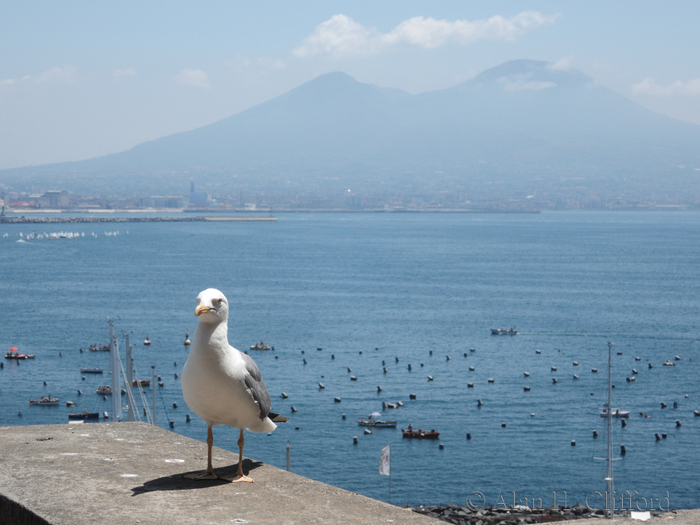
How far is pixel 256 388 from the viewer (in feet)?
16.0

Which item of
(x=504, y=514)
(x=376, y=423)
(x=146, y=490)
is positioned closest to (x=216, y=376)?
(x=146, y=490)

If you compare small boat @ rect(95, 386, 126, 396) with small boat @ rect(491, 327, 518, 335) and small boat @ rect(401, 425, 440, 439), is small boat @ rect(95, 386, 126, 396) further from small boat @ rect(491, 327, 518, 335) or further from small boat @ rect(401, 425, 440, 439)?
small boat @ rect(491, 327, 518, 335)

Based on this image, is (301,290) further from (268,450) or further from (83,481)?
(83,481)

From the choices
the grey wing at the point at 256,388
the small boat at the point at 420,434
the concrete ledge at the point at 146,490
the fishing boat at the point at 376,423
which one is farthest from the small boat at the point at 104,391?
the grey wing at the point at 256,388

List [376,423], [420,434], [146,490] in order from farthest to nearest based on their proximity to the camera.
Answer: [376,423]
[420,434]
[146,490]

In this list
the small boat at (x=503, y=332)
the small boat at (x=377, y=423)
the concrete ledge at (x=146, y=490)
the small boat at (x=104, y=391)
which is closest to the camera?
the concrete ledge at (x=146, y=490)

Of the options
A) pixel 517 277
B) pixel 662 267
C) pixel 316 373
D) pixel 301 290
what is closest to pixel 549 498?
pixel 316 373

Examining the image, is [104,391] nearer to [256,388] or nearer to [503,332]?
[503,332]

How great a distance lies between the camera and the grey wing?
4840mm

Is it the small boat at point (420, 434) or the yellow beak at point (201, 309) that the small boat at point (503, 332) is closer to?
the small boat at point (420, 434)

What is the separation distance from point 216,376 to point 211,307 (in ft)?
1.28

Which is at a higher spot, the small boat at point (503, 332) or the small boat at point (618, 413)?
the small boat at point (503, 332)

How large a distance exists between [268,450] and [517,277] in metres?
71.1

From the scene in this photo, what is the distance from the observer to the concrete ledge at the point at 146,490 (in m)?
3.69
